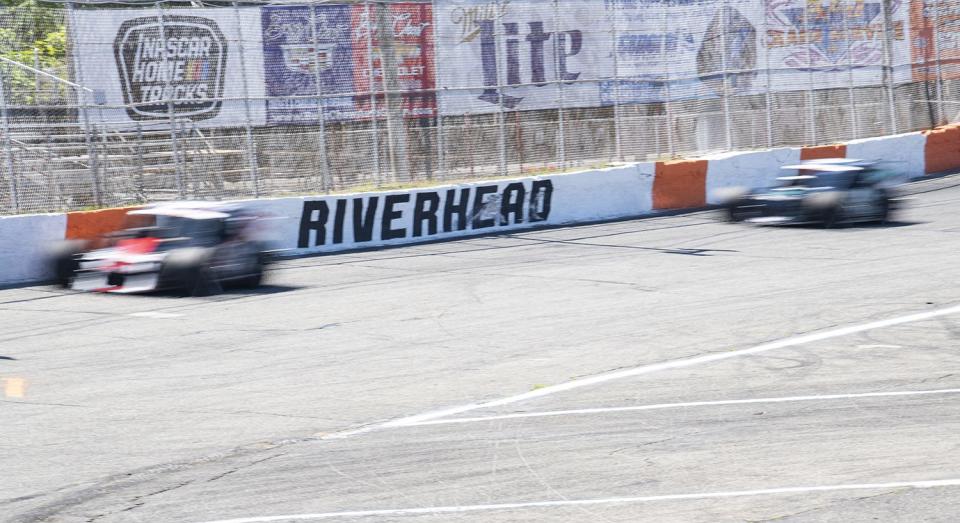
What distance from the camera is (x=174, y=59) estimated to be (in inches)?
908

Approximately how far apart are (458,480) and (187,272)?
9060 mm

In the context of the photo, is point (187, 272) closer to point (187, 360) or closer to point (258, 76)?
point (187, 360)

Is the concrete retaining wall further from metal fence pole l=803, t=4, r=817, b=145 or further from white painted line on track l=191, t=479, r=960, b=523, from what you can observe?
white painted line on track l=191, t=479, r=960, b=523

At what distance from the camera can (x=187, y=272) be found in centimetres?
1503

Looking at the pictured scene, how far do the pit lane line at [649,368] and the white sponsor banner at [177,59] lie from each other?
13.4 m

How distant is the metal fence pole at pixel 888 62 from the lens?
101 feet

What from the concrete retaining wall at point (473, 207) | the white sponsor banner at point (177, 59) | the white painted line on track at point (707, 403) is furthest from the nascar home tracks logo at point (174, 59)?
the white painted line on track at point (707, 403)

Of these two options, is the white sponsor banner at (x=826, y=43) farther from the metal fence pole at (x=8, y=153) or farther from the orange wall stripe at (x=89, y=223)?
the metal fence pole at (x=8, y=153)

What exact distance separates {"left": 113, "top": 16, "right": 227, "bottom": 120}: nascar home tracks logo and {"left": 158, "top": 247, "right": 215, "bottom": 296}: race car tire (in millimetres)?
7768

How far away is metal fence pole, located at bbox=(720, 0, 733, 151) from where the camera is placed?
91.8 feet

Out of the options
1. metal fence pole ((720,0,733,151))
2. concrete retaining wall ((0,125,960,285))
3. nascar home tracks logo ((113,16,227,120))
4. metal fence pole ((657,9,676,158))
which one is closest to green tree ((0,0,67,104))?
nascar home tracks logo ((113,16,227,120))

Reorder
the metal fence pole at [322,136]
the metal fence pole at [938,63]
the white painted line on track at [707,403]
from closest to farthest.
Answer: the white painted line on track at [707,403] < the metal fence pole at [322,136] < the metal fence pole at [938,63]

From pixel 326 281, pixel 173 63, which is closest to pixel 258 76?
pixel 173 63

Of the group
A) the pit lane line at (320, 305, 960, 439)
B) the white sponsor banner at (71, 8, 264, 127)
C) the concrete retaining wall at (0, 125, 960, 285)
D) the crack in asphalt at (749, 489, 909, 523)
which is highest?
the white sponsor banner at (71, 8, 264, 127)
